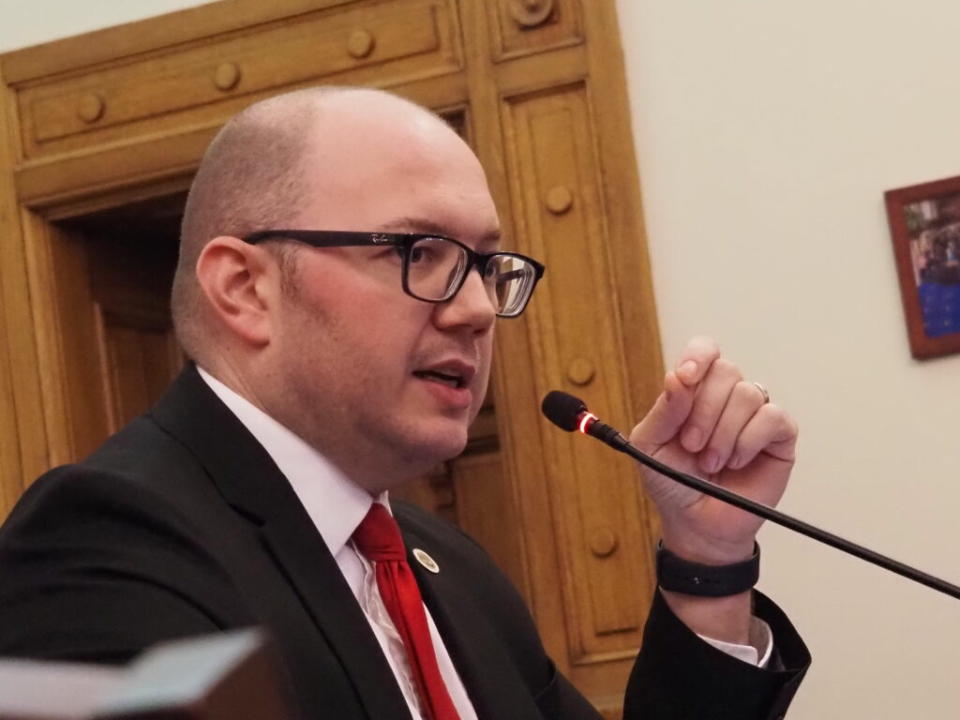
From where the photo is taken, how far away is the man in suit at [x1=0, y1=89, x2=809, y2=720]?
1196mm

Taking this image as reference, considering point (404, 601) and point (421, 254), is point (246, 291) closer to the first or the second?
point (421, 254)

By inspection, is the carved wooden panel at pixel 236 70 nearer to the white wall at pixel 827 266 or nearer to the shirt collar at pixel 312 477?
the white wall at pixel 827 266

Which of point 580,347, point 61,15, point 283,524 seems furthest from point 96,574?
point 61,15

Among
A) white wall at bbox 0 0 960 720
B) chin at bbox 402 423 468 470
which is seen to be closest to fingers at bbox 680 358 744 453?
chin at bbox 402 423 468 470

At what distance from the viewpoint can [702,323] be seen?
9.42ft

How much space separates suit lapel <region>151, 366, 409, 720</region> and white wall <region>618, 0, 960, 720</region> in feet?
5.62

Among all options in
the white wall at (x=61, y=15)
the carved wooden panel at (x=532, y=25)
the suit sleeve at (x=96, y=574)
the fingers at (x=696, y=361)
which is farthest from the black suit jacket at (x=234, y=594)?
the white wall at (x=61, y=15)

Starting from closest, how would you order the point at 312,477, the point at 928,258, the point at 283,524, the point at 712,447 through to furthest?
the point at 283,524, the point at 312,477, the point at 712,447, the point at 928,258

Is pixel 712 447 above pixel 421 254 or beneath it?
beneath

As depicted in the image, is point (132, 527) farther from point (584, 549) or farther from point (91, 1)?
point (91, 1)

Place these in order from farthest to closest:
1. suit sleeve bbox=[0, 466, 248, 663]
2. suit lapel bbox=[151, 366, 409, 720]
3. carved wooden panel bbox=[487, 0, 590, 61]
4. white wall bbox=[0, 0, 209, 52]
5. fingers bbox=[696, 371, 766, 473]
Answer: white wall bbox=[0, 0, 209, 52] < carved wooden panel bbox=[487, 0, 590, 61] < fingers bbox=[696, 371, 766, 473] < suit lapel bbox=[151, 366, 409, 720] < suit sleeve bbox=[0, 466, 248, 663]

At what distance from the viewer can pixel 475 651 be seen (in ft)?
4.61

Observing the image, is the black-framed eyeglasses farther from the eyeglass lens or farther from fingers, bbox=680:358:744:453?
fingers, bbox=680:358:744:453

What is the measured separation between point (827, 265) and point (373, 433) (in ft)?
5.56
